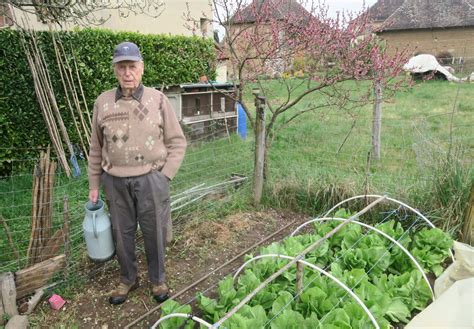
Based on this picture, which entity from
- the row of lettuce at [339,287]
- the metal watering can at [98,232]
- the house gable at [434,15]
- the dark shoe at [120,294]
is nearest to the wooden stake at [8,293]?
the metal watering can at [98,232]

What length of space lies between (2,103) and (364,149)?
5.27m

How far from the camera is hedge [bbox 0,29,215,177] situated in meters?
5.20

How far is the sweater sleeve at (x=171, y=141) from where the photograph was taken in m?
2.60

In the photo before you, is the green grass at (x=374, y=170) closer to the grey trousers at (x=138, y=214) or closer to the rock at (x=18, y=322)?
the grey trousers at (x=138, y=214)

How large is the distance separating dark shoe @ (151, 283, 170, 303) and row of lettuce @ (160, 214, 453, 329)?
11.8 inches

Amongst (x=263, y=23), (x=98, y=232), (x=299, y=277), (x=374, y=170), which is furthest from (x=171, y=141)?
(x=374, y=170)

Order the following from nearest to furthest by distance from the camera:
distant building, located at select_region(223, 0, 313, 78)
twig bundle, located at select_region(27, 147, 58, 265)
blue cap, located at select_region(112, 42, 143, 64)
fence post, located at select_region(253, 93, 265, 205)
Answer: blue cap, located at select_region(112, 42, 143, 64)
twig bundle, located at select_region(27, 147, 58, 265)
distant building, located at select_region(223, 0, 313, 78)
fence post, located at select_region(253, 93, 265, 205)

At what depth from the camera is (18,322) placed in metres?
2.47

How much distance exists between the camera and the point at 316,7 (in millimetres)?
4141

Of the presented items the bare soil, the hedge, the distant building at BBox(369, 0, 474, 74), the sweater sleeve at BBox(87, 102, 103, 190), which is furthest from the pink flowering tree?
the distant building at BBox(369, 0, 474, 74)

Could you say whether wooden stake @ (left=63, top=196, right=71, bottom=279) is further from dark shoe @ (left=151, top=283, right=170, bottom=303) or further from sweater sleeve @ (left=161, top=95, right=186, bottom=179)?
sweater sleeve @ (left=161, top=95, right=186, bottom=179)

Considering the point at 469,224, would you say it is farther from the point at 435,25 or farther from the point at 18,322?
the point at 435,25

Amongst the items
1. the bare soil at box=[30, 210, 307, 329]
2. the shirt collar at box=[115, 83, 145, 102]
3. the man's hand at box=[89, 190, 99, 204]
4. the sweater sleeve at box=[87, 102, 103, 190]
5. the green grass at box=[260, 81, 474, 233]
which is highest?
the shirt collar at box=[115, 83, 145, 102]

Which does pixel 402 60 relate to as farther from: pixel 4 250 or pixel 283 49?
pixel 4 250
